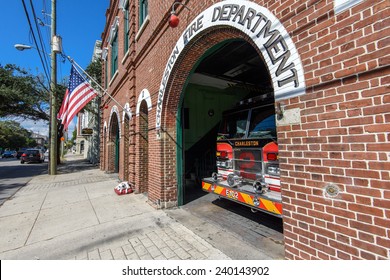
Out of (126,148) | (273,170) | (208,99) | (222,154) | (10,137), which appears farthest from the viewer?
(10,137)

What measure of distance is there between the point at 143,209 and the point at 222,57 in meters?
5.02

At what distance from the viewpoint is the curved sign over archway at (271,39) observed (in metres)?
2.37

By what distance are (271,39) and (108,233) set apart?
14.4 ft

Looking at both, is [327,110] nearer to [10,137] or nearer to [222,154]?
[222,154]

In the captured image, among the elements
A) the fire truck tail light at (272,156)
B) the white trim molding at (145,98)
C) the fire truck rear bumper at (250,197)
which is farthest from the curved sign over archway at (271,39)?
the white trim molding at (145,98)

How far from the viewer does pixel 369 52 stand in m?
1.81

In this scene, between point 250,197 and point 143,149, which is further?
point 143,149

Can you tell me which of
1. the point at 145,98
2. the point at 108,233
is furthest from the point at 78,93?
the point at 108,233

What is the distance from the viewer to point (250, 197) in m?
3.80

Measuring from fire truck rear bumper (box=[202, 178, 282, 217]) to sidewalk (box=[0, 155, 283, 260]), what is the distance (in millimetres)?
661

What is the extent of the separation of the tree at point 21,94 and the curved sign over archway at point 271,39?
16.3 meters

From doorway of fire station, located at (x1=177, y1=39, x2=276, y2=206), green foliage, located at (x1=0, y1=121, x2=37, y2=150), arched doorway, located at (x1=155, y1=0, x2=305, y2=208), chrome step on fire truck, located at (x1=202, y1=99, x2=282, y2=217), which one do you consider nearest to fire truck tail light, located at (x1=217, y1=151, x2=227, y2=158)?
chrome step on fire truck, located at (x1=202, y1=99, x2=282, y2=217)

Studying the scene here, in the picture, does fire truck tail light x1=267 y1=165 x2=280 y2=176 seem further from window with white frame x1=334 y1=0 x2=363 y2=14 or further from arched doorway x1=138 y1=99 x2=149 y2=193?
arched doorway x1=138 y1=99 x2=149 y2=193

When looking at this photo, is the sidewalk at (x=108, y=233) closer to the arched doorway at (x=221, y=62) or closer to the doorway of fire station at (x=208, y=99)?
→ the arched doorway at (x=221, y=62)
